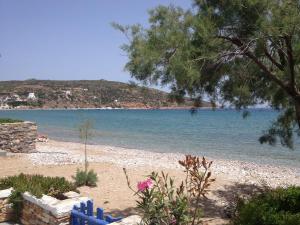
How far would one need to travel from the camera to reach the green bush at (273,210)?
14.6ft

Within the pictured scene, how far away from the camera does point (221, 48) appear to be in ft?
23.6

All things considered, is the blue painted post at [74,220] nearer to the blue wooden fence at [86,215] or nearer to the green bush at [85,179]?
the blue wooden fence at [86,215]

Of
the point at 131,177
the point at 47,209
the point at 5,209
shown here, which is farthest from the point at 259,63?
the point at 131,177

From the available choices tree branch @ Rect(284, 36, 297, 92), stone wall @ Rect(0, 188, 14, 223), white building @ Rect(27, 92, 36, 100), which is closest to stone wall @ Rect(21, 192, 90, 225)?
stone wall @ Rect(0, 188, 14, 223)

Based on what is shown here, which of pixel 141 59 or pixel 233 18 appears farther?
pixel 233 18

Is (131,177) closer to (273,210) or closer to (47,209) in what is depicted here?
(47,209)

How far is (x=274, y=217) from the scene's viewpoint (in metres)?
4.48

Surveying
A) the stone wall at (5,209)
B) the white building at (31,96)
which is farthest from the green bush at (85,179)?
the white building at (31,96)

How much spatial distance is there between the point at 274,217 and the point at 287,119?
4777mm

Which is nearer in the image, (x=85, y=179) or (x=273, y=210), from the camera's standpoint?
(x=273, y=210)

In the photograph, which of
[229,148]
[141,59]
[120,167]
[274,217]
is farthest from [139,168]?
[229,148]

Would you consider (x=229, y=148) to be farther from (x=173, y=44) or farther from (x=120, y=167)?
(x=173, y=44)

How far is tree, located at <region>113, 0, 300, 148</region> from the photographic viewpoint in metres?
6.57

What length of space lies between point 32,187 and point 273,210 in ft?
15.4
